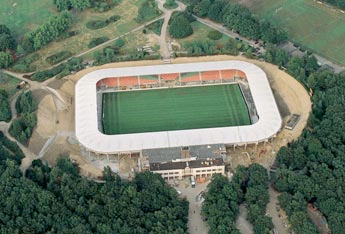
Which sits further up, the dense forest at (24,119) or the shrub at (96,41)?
the dense forest at (24,119)

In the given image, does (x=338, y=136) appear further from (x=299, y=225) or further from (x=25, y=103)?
(x=25, y=103)

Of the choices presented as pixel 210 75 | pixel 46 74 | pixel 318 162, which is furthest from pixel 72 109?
pixel 318 162

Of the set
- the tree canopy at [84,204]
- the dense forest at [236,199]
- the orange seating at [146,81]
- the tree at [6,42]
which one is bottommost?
the orange seating at [146,81]

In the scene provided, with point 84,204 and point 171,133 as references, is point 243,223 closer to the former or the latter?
point 171,133

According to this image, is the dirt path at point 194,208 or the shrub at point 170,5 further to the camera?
the shrub at point 170,5

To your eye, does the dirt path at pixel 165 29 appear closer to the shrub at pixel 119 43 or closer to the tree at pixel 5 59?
the shrub at pixel 119 43

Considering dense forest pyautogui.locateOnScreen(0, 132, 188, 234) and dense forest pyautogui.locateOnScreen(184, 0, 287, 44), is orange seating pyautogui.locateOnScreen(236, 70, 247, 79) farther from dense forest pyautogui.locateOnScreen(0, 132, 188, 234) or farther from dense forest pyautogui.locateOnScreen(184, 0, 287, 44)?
dense forest pyautogui.locateOnScreen(0, 132, 188, 234)

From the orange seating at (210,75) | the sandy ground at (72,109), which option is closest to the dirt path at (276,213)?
the sandy ground at (72,109)
